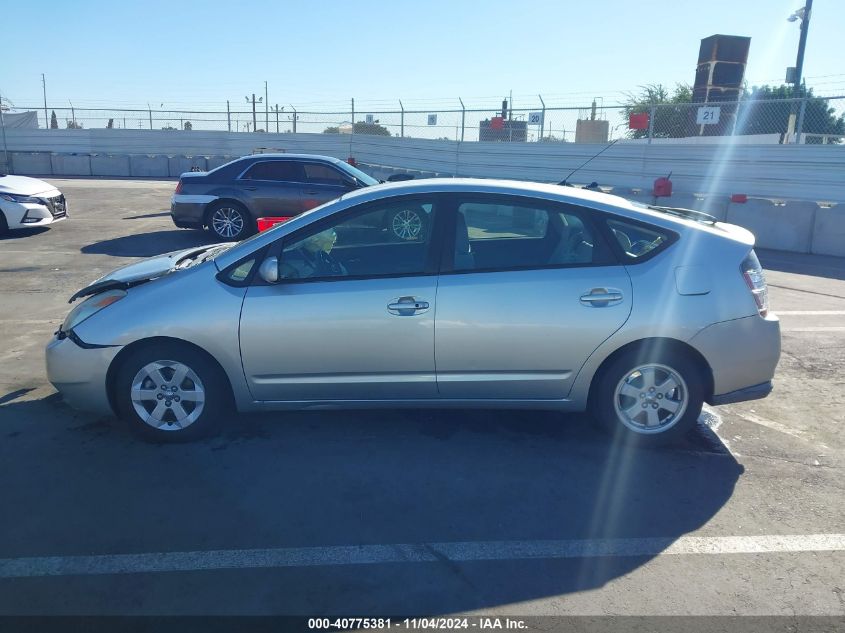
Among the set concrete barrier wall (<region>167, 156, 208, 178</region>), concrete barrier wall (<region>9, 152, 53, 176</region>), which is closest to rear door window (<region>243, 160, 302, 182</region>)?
concrete barrier wall (<region>167, 156, 208, 178</region>)

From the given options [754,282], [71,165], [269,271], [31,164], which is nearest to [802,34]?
[754,282]

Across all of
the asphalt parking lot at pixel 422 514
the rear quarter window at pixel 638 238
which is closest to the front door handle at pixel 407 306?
the asphalt parking lot at pixel 422 514

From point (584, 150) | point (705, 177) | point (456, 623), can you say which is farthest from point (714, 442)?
point (584, 150)

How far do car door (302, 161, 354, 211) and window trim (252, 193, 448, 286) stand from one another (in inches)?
322

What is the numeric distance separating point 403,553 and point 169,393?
1.94 meters

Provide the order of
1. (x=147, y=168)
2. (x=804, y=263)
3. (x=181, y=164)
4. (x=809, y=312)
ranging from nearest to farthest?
1. (x=809, y=312)
2. (x=804, y=263)
3. (x=147, y=168)
4. (x=181, y=164)

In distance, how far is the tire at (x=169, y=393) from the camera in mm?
4430

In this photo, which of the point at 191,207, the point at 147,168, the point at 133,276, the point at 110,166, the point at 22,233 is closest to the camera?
the point at 133,276

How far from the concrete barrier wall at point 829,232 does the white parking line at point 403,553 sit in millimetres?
10025

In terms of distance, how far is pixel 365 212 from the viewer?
14.9ft

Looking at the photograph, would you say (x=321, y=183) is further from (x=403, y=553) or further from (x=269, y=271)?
(x=403, y=553)

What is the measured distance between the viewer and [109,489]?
3998 mm

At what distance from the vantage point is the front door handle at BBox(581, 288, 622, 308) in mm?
4344

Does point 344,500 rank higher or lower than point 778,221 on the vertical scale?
lower
